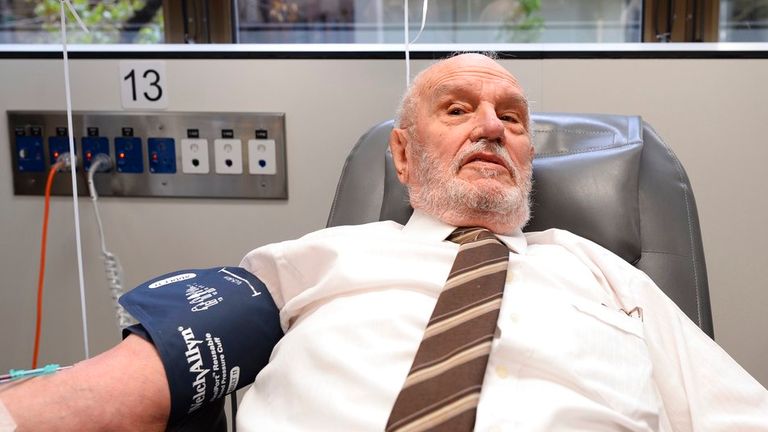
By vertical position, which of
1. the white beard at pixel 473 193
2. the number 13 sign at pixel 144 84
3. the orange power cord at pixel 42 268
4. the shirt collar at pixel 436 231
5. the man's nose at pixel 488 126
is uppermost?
the number 13 sign at pixel 144 84

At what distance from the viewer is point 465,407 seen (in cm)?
107

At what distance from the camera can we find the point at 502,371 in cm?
117

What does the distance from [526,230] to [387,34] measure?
97cm

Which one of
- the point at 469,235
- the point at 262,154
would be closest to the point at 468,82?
the point at 469,235

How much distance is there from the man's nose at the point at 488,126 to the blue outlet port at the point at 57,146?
4.03ft

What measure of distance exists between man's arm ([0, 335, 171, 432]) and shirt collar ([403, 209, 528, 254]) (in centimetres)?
51

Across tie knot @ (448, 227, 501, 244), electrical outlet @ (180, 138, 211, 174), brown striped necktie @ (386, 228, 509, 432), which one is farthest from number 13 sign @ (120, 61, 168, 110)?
brown striped necktie @ (386, 228, 509, 432)

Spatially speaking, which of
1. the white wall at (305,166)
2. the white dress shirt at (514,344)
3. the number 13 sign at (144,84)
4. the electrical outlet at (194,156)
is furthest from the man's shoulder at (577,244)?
the number 13 sign at (144,84)

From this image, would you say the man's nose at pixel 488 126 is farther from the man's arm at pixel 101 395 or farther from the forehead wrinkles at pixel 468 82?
the man's arm at pixel 101 395

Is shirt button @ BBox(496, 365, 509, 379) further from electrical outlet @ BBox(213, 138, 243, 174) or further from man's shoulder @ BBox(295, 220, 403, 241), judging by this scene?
electrical outlet @ BBox(213, 138, 243, 174)

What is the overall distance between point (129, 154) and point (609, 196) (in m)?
1.28

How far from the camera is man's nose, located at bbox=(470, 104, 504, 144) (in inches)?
55.7

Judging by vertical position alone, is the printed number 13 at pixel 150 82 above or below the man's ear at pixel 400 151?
above

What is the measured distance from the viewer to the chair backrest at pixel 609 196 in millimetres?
1473
